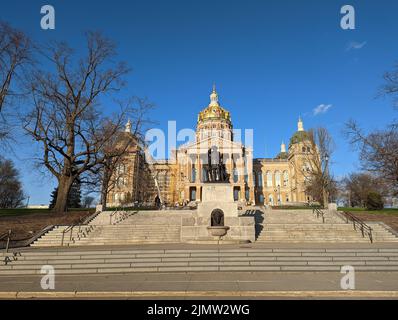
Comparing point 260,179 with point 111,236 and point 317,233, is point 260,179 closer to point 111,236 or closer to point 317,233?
point 317,233

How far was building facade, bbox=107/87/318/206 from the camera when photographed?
6469 cm

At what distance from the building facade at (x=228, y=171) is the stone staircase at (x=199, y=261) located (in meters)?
44.3

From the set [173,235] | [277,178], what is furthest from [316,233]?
[277,178]

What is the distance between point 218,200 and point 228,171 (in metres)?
47.5

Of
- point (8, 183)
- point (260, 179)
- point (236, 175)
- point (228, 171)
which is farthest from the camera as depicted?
point (260, 179)

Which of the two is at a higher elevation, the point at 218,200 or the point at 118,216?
the point at 218,200

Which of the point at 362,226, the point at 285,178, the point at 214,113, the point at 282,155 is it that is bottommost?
the point at 362,226

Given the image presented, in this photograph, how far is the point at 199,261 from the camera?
10086 mm

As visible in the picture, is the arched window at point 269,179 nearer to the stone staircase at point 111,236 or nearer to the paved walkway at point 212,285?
the stone staircase at point 111,236

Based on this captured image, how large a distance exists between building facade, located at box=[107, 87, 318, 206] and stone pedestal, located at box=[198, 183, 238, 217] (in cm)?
3895

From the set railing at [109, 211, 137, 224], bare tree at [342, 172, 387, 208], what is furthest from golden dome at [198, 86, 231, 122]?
railing at [109, 211, 137, 224]

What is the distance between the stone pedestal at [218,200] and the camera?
16.7 m
